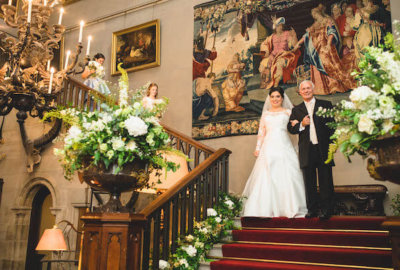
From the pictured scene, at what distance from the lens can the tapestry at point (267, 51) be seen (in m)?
6.72

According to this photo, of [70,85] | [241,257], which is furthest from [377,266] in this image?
[70,85]

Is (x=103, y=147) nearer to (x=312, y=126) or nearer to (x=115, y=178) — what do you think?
(x=115, y=178)

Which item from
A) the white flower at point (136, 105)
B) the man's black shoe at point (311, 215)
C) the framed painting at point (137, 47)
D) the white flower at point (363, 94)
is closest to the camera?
the white flower at point (363, 94)

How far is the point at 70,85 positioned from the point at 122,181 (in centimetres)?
554

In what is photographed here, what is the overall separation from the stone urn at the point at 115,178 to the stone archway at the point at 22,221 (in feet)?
19.6

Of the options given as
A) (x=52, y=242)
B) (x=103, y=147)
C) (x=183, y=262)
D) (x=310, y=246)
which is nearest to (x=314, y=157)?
Result: (x=310, y=246)

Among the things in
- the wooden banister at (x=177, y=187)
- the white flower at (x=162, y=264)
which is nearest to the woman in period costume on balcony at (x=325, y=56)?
the wooden banister at (x=177, y=187)

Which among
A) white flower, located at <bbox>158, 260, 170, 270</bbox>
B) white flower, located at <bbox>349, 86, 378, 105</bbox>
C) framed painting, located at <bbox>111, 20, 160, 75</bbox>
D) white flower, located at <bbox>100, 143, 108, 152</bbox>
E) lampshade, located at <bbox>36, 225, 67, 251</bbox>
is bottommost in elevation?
white flower, located at <bbox>158, 260, 170, 270</bbox>

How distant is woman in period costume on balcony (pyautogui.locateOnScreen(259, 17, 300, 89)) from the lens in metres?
7.27

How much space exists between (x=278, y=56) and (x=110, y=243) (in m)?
5.65

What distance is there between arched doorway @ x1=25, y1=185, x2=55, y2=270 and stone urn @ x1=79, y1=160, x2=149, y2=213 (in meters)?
6.64

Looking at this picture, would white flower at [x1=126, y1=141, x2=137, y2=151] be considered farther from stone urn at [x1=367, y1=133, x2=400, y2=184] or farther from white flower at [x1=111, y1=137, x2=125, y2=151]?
stone urn at [x1=367, y1=133, x2=400, y2=184]

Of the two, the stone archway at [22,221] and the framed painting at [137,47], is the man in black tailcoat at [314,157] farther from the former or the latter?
the stone archway at [22,221]

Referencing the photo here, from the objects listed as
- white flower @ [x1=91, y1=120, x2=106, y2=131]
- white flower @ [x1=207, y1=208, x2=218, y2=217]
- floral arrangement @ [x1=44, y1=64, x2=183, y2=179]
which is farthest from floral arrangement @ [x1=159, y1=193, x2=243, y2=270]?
white flower @ [x1=91, y1=120, x2=106, y2=131]
